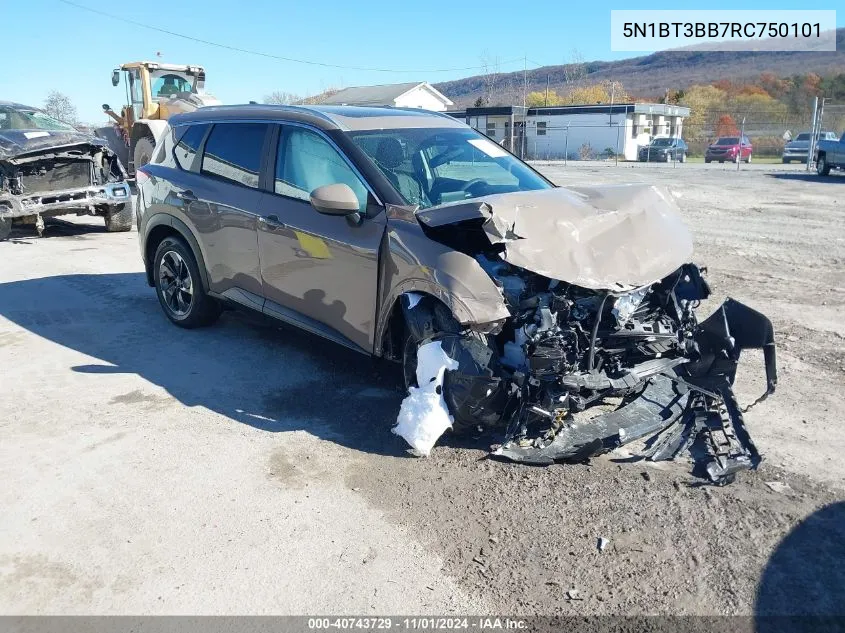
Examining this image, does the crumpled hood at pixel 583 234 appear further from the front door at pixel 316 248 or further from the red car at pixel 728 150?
the red car at pixel 728 150

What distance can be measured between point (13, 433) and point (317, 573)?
2.65m

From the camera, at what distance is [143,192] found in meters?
6.74

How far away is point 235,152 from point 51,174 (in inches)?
302

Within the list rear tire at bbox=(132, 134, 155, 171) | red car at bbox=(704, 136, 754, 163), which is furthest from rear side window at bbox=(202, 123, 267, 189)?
red car at bbox=(704, 136, 754, 163)

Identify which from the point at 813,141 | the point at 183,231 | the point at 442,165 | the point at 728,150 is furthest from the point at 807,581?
the point at 728,150

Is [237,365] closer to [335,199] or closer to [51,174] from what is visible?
[335,199]

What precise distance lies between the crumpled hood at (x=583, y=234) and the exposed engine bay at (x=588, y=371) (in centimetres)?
9

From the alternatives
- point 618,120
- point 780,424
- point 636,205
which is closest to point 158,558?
point 636,205

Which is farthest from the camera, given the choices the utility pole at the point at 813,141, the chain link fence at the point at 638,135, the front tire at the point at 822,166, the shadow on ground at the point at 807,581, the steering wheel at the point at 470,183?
the chain link fence at the point at 638,135

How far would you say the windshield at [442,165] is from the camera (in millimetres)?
4672

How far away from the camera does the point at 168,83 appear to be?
17500 millimetres

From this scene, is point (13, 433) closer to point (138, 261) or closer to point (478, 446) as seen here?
point (478, 446)

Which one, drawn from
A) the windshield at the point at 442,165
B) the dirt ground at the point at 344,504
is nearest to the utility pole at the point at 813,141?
the dirt ground at the point at 344,504

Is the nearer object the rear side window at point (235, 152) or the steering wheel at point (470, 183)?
the steering wheel at point (470, 183)
